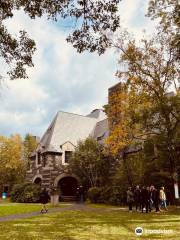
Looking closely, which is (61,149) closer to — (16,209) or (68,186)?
(68,186)

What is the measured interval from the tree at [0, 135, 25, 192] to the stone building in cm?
1215

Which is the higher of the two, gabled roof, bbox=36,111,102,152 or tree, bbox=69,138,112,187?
gabled roof, bbox=36,111,102,152

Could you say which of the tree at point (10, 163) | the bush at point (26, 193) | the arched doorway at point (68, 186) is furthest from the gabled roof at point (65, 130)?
the tree at point (10, 163)

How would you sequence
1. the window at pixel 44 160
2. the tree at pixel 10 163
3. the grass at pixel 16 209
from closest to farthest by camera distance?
the grass at pixel 16 209
the window at pixel 44 160
the tree at pixel 10 163

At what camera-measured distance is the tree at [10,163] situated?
5128cm

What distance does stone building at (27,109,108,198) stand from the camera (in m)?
36.0

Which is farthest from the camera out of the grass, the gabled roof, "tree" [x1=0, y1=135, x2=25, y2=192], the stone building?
"tree" [x1=0, y1=135, x2=25, y2=192]

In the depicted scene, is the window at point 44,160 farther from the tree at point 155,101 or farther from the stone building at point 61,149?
the tree at point 155,101

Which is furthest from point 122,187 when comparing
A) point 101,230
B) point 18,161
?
point 18,161

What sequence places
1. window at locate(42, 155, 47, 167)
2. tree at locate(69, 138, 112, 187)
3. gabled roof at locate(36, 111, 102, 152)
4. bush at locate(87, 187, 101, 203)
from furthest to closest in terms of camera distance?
gabled roof at locate(36, 111, 102, 152)
window at locate(42, 155, 47, 167)
tree at locate(69, 138, 112, 187)
bush at locate(87, 187, 101, 203)

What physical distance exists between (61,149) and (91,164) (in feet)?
17.9

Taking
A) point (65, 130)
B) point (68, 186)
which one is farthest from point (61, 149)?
point (68, 186)

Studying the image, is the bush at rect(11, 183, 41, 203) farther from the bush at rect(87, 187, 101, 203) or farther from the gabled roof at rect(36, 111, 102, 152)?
the bush at rect(87, 187, 101, 203)

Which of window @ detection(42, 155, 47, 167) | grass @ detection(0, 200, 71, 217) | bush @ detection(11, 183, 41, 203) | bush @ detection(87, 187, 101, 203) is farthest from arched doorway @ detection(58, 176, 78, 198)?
grass @ detection(0, 200, 71, 217)
